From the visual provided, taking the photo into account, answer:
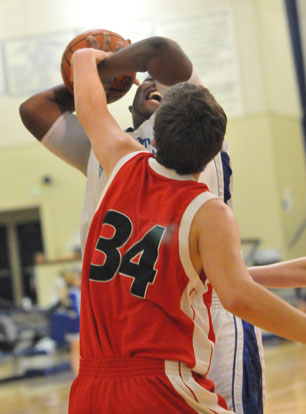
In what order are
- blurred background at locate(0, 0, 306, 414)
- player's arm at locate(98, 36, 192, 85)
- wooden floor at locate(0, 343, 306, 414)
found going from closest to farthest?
player's arm at locate(98, 36, 192, 85)
wooden floor at locate(0, 343, 306, 414)
blurred background at locate(0, 0, 306, 414)

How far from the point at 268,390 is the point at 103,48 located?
179 inches

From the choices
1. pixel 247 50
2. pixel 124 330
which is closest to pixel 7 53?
pixel 247 50

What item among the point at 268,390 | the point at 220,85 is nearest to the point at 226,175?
the point at 268,390

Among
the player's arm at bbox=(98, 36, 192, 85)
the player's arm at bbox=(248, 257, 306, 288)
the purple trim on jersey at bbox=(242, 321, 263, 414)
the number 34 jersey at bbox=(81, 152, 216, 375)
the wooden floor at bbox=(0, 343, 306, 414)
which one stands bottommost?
the wooden floor at bbox=(0, 343, 306, 414)

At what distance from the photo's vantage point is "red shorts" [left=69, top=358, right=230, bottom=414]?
161cm

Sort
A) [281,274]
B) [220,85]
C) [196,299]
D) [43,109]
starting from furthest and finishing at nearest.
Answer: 1. [220,85]
2. [43,109]
3. [281,274]
4. [196,299]

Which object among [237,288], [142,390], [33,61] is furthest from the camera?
[33,61]

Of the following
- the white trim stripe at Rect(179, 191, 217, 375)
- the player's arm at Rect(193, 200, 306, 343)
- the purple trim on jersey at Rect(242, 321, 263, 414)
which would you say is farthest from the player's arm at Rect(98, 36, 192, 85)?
the purple trim on jersey at Rect(242, 321, 263, 414)

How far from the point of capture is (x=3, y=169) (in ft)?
50.0

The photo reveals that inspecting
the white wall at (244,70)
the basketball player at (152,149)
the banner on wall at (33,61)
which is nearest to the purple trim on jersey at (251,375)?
the basketball player at (152,149)

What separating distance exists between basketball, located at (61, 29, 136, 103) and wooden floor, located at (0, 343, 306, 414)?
3.29 m

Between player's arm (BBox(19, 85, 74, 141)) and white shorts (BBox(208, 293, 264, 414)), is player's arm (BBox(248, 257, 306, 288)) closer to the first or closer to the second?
white shorts (BBox(208, 293, 264, 414))

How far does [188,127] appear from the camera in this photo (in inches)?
64.0

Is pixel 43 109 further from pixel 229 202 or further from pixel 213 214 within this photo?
pixel 213 214
